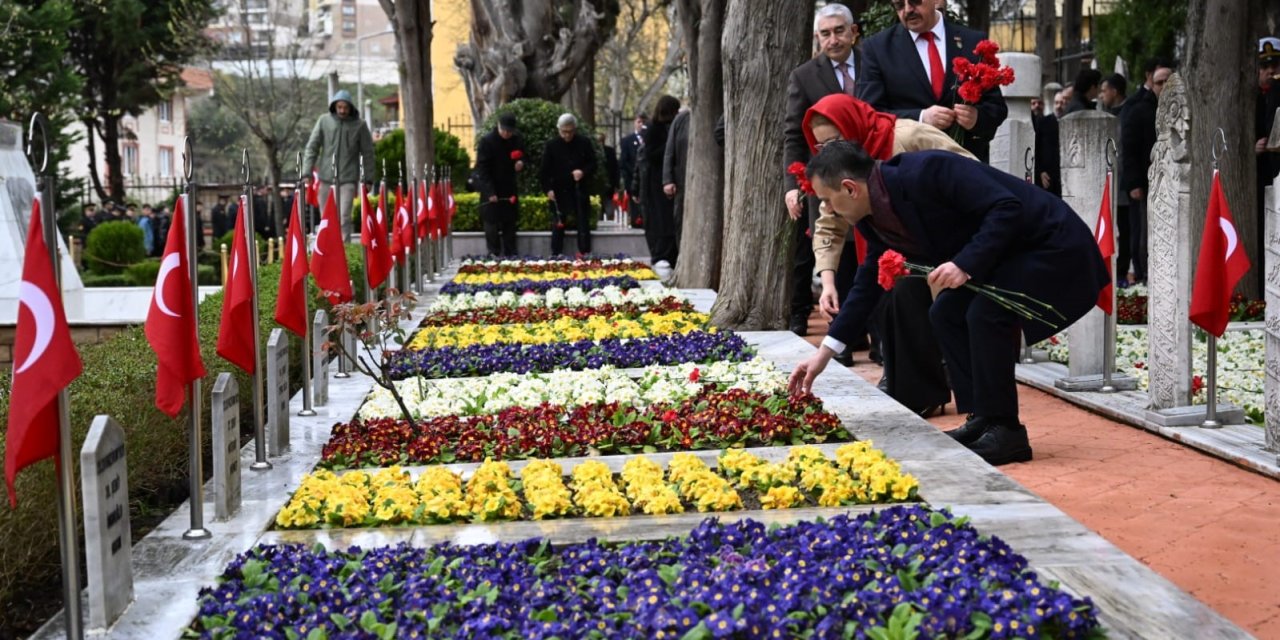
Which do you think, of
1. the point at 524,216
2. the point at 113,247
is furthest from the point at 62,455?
the point at 113,247

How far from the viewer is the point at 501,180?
766 inches

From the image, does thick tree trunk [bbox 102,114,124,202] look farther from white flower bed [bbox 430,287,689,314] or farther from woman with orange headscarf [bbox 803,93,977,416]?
woman with orange headscarf [bbox 803,93,977,416]

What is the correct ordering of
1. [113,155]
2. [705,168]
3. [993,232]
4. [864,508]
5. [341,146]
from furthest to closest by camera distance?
[113,155], [341,146], [705,168], [993,232], [864,508]

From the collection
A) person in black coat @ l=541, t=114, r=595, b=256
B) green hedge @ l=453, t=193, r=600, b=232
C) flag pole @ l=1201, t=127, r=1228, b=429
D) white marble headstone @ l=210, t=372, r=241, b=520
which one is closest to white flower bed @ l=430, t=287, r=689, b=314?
person in black coat @ l=541, t=114, r=595, b=256

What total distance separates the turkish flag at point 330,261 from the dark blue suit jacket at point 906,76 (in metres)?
2.91

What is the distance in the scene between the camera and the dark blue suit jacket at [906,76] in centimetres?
779

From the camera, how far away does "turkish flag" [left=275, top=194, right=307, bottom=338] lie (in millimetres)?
7055

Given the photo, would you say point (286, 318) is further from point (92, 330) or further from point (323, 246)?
point (92, 330)

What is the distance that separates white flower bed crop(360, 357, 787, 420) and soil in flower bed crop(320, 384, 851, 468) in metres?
0.47

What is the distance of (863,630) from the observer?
11.9 ft

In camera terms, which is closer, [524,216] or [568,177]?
[568,177]

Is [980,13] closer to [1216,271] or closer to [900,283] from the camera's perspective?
[900,283]

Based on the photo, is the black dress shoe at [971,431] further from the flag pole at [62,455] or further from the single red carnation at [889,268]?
the flag pole at [62,455]

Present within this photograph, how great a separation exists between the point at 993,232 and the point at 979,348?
2.00ft
